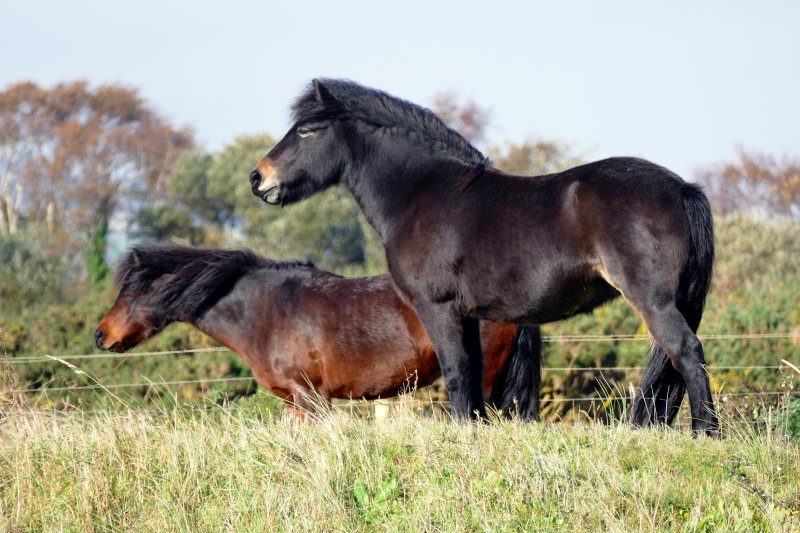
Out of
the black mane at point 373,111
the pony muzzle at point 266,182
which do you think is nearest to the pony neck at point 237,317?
the pony muzzle at point 266,182

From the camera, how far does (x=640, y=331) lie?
1245 cm

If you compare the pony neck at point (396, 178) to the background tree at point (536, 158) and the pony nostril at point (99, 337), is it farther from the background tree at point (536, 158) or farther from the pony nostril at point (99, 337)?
the background tree at point (536, 158)

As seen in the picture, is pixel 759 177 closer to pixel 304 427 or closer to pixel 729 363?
pixel 729 363

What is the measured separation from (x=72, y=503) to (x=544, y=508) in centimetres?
226

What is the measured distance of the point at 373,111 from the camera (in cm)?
670

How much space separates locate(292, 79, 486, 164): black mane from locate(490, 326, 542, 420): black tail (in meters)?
1.87

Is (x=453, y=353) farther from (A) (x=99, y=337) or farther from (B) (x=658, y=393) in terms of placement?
(A) (x=99, y=337)

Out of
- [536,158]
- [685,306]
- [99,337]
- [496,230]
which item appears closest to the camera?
[685,306]

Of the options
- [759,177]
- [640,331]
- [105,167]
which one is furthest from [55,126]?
[640,331]

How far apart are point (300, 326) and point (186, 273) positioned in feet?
3.97

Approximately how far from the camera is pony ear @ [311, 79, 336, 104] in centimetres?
664

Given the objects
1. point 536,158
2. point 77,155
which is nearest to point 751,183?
point 536,158

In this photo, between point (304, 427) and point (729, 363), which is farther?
point (729, 363)

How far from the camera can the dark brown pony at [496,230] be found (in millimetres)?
5484
